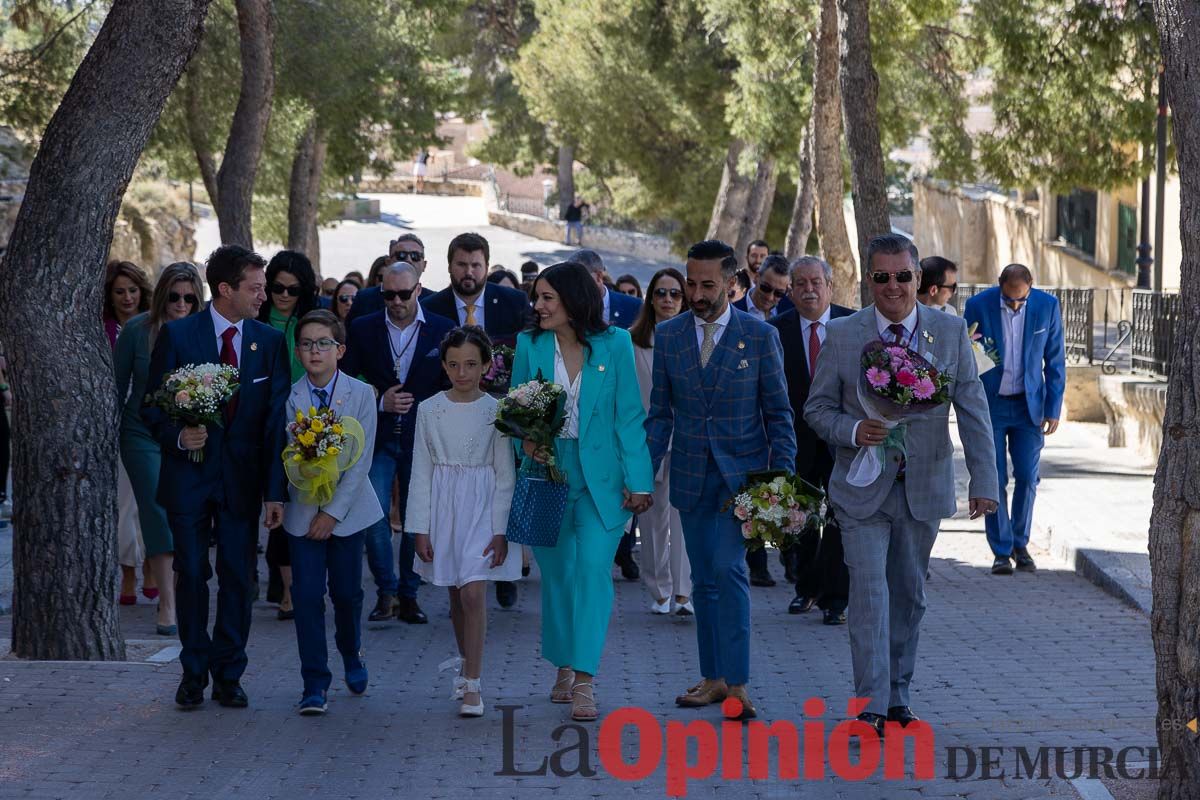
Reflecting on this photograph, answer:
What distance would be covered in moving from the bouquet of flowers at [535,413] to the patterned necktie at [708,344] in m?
0.77

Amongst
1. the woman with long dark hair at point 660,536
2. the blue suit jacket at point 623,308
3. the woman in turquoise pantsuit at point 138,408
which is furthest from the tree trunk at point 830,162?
the woman in turquoise pantsuit at point 138,408

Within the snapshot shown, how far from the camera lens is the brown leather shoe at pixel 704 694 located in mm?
7613

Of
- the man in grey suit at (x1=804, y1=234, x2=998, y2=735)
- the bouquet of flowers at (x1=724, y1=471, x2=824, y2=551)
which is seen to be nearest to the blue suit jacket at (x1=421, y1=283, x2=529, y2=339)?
the bouquet of flowers at (x1=724, y1=471, x2=824, y2=551)

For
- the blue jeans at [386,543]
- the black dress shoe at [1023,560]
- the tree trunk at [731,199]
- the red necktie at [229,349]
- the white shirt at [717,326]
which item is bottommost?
the black dress shoe at [1023,560]

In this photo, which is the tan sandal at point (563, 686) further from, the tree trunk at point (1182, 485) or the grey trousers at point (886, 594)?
the tree trunk at point (1182, 485)

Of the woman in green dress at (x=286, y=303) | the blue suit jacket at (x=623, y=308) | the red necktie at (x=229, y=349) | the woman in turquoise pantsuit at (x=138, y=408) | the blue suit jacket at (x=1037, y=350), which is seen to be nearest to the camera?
the red necktie at (x=229, y=349)

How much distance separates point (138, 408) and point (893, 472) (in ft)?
14.6

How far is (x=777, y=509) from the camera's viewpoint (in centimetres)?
719

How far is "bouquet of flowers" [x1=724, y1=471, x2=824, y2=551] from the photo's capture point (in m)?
7.19

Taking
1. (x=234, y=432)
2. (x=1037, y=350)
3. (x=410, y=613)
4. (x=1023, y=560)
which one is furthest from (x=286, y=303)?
(x=1023, y=560)

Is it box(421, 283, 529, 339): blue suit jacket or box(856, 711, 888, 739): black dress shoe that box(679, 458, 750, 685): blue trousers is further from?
box(421, 283, 529, 339): blue suit jacket

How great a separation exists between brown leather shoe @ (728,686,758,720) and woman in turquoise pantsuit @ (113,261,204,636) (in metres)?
3.71

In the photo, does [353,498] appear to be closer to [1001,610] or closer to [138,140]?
[138,140]

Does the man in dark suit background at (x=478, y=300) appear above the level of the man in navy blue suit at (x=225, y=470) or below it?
above
